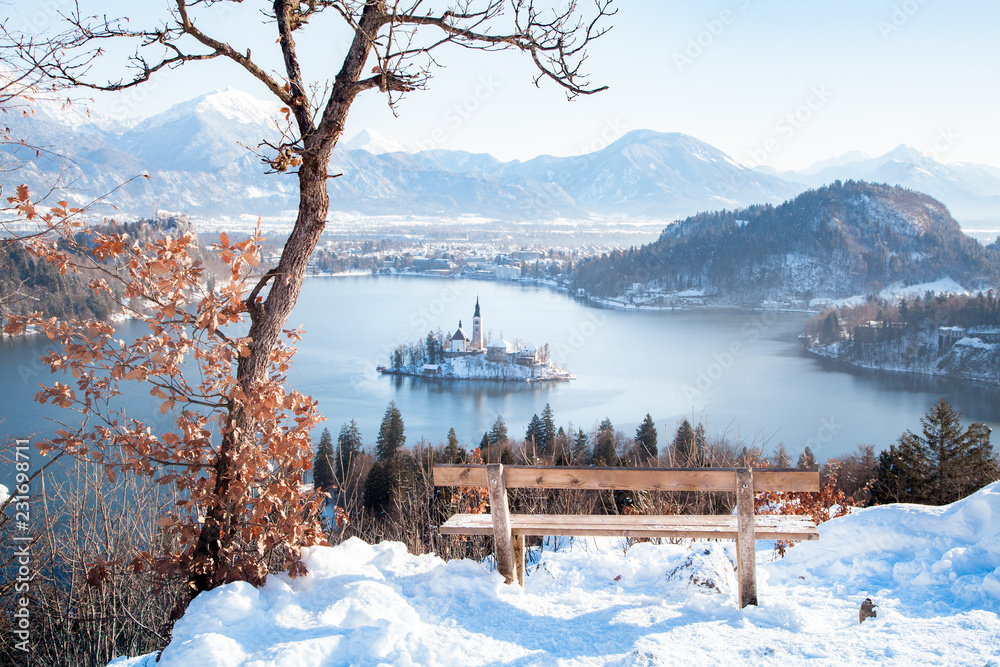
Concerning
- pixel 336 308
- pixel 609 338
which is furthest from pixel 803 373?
pixel 336 308

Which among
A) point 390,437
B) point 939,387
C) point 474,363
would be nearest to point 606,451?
point 390,437

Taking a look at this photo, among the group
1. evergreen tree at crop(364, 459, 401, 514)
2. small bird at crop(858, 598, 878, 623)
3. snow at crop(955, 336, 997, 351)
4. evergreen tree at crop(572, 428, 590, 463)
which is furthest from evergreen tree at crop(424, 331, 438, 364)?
small bird at crop(858, 598, 878, 623)

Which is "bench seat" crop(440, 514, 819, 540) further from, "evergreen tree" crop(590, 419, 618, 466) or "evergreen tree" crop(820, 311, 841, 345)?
"evergreen tree" crop(820, 311, 841, 345)

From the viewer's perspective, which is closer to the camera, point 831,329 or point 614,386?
point 614,386

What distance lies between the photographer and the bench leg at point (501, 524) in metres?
3.06

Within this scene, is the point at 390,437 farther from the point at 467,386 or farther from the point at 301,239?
the point at 301,239

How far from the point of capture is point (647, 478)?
2.97 metres

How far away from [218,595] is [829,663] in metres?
2.35

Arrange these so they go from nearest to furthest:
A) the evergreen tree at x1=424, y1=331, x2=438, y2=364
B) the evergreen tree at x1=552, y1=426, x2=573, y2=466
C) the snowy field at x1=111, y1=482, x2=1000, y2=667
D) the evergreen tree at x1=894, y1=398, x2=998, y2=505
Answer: the snowy field at x1=111, y1=482, x2=1000, y2=667 < the evergreen tree at x1=552, y1=426, x2=573, y2=466 < the evergreen tree at x1=894, y1=398, x2=998, y2=505 < the evergreen tree at x1=424, y1=331, x2=438, y2=364

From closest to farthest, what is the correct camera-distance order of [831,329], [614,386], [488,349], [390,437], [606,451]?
[606,451], [390,437], [614,386], [488,349], [831,329]

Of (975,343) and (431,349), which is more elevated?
(975,343)

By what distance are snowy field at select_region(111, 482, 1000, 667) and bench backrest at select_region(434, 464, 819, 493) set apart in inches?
19.2

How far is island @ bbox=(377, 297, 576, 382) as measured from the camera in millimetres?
49156

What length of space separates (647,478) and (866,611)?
1.08m
